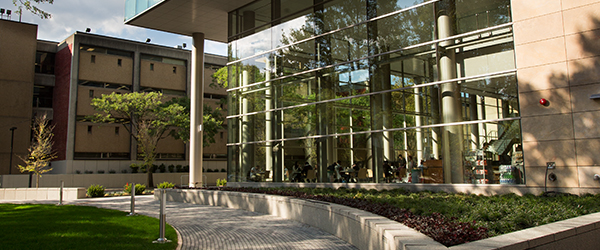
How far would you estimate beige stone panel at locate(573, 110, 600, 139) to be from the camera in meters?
12.4

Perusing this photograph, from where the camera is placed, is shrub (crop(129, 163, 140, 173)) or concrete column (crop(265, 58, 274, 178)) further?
shrub (crop(129, 163, 140, 173))

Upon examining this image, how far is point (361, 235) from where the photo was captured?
802cm

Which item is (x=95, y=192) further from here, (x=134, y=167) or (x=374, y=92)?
(x=134, y=167)

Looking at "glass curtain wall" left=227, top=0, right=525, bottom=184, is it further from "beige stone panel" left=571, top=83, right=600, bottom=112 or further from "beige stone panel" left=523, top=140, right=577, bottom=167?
"beige stone panel" left=571, top=83, right=600, bottom=112

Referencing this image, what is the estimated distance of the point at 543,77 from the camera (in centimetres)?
1342

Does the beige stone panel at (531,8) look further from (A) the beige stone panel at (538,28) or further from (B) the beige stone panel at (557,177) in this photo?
(B) the beige stone panel at (557,177)

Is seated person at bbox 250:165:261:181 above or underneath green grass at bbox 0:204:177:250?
above

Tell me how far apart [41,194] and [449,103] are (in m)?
21.1

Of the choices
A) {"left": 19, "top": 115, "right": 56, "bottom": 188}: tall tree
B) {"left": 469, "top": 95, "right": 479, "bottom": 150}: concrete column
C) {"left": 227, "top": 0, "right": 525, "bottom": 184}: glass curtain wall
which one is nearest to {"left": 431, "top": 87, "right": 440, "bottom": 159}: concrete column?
{"left": 227, "top": 0, "right": 525, "bottom": 184}: glass curtain wall

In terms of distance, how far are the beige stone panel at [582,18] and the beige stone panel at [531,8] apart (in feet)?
1.37

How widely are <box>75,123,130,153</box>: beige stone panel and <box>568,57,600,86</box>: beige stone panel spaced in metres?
38.2

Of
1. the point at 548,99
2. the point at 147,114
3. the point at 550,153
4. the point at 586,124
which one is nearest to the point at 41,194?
the point at 147,114

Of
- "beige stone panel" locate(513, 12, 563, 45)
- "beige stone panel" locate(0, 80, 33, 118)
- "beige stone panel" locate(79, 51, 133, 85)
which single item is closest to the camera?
"beige stone panel" locate(513, 12, 563, 45)

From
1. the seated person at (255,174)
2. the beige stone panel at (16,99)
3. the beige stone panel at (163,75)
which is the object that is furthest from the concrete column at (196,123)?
the beige stone panel at (16,99)
